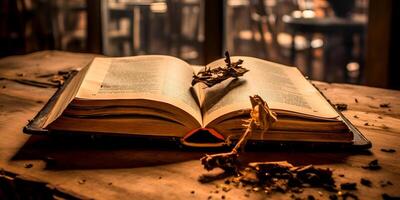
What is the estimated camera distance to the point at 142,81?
144 centimetres

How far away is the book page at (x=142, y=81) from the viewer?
1.29 metres

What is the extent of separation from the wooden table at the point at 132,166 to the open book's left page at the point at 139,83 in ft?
0.38

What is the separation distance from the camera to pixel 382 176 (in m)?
1.14

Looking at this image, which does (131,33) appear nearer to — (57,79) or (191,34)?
(191,34)

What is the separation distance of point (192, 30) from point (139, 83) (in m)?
5.46

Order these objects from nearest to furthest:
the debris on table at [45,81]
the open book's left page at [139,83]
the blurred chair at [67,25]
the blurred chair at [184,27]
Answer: the open book's left page at [139,83], the debris on table at [45,81], the blurred chair at [67,25], the blurred chair at [184,27]

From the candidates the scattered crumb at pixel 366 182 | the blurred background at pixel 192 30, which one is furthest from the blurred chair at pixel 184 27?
the scattered crumb at pixel 366 182

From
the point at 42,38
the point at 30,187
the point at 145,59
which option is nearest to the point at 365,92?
the point at 145,59

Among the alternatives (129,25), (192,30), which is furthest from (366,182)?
(192,30)

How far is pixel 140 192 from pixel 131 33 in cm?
545

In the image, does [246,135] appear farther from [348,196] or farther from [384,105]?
[384,105]

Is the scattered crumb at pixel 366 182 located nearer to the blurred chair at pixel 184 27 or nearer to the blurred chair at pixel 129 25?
the blurred chair at pixel 129 25

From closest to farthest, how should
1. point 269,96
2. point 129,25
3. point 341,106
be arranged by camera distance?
1. point 269,96
2. point 341,106
3. point 129,25

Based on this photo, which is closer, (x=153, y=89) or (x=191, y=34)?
(x=153, y=89)
